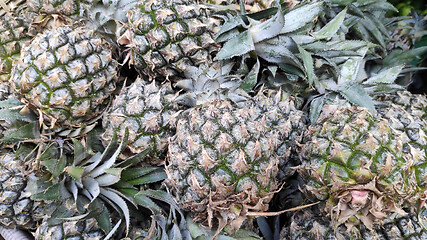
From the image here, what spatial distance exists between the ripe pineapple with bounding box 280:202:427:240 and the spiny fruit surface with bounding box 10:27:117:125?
151cm

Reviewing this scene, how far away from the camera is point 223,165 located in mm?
1554

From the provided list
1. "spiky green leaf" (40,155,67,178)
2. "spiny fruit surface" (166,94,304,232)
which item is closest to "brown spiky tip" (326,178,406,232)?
"spiny fruit surface" (166,94,304,232)

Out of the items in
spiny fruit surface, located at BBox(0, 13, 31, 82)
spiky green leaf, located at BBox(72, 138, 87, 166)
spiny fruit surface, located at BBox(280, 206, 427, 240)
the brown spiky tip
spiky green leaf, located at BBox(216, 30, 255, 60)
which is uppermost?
spiny fruit surface, located at BBox(0, 13, 31, 82)

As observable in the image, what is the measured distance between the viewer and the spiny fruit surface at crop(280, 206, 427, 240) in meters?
1.73

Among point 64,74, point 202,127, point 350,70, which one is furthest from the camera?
point 350,70

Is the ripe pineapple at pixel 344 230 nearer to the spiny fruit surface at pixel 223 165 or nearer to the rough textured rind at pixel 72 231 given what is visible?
the spiny fruit surface at pixel 223 165

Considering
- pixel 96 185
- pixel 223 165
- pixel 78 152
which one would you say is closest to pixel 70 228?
pixel 96 185

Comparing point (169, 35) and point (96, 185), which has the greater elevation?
point (169, 35)

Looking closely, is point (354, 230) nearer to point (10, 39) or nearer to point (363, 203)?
point (363, 203)

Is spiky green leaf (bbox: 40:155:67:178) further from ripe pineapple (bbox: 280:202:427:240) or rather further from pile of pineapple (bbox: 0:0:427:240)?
ripe pineapple (bbox: 280:202:427:240)

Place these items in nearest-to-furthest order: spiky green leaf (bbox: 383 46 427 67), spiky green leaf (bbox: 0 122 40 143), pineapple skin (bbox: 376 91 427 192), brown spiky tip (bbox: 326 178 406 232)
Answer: brown spiky tip (bbox: 326 178 406 232)
pineapple skin (bbox: 376 91 427 192)
spiky green leaf (bbox: 0 122 40 143)
spiky green leaf (bbox: 383 46 427 67)

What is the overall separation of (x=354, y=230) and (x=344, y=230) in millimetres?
53

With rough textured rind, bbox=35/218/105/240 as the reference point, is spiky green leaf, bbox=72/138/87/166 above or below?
above

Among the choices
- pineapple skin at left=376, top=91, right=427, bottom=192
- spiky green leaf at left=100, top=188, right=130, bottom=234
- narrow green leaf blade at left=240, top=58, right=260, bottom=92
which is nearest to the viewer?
pineapple skin at left=376, top=91, right=427, bottom=192
